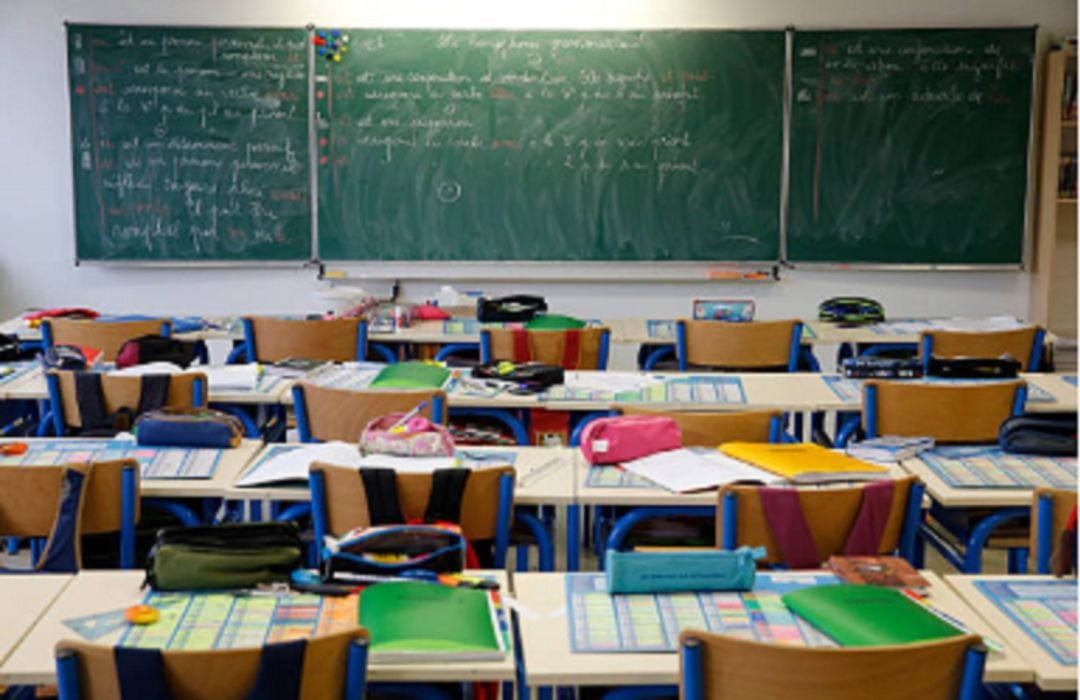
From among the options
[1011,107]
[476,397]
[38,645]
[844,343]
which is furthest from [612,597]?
[1011,107]

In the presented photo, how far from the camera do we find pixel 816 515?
2.93 metres

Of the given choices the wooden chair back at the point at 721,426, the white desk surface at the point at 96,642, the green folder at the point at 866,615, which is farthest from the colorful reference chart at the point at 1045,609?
the wooden chair back at the point at 721,426

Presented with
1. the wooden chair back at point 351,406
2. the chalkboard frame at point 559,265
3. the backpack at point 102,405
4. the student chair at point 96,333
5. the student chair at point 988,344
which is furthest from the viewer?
the chalkboard frame at point 559,265

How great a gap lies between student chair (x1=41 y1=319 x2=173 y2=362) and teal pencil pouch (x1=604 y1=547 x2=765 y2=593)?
362 cm

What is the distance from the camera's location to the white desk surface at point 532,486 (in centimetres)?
326

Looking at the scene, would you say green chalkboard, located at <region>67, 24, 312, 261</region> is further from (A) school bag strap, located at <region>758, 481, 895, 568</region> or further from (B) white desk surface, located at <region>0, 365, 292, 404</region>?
(A) school bag strap, located at <region>758, 481, 895, 568</region>

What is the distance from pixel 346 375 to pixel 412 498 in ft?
6.12

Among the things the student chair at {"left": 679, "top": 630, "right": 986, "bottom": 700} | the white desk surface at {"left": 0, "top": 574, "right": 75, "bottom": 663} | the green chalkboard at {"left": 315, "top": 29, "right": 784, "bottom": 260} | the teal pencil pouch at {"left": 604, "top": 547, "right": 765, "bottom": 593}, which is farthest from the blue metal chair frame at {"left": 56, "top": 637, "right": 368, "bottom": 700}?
→ the green chalkboard at {"left": 315, "top": 29, "right": 784, "bottom": 260}

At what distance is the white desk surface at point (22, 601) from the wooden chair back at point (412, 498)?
0.65 meters

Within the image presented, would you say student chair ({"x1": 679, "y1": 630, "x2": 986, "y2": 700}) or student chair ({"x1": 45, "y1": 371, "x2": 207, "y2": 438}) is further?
student chair ({"x1": 45, "y1": 371, "x2": 207, "y2": 438})

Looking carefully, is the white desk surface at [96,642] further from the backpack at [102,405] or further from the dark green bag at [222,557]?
the backpack at [102,405]

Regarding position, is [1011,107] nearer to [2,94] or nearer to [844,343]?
[844,343]

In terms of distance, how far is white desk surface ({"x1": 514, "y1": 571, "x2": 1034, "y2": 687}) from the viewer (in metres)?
2.20

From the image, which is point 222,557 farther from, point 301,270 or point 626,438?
point 301,270
